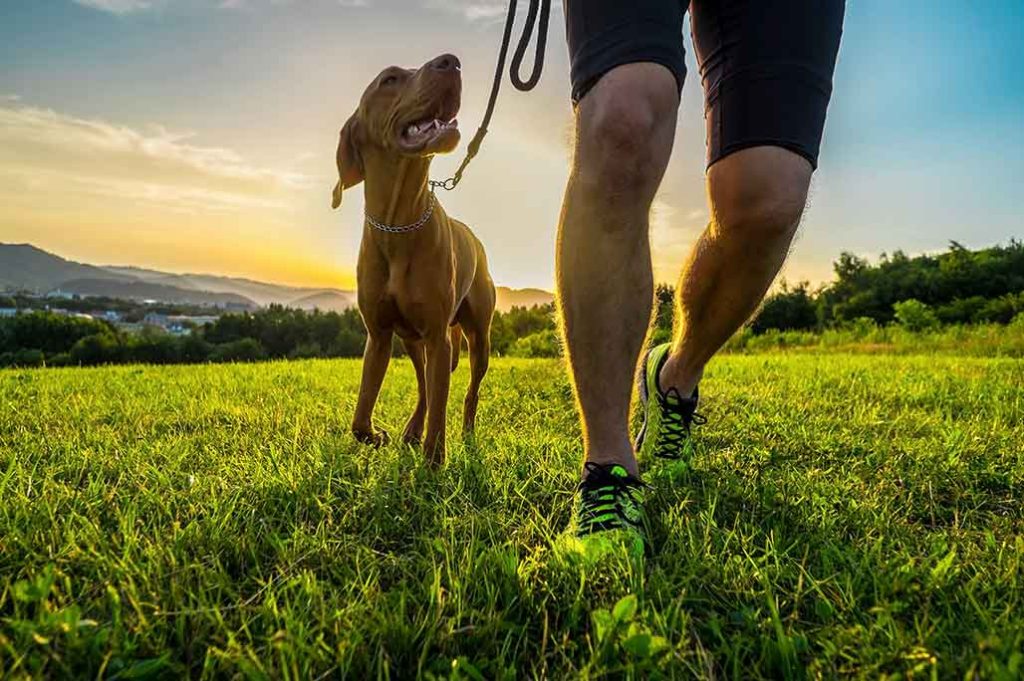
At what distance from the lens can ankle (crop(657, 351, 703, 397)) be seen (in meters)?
2.79

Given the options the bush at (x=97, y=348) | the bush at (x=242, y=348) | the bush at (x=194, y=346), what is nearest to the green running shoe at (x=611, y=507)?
the bush at (x=242, y=348)

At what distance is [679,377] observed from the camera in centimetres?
280

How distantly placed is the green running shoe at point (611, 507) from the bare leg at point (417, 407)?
1635 millimetres

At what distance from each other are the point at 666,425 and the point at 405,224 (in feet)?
4.89

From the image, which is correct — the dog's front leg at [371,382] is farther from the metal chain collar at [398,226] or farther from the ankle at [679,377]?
the ankle at [679,377]

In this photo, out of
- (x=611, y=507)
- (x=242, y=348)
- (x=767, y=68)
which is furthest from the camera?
(x=242, y=348)

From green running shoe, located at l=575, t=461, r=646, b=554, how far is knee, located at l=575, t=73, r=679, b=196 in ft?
2.53

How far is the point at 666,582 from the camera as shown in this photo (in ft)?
4.74

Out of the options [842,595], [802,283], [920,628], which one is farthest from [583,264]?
[802,283]

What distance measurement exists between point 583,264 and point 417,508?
87cm

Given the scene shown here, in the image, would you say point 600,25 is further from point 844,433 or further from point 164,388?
point 164,388

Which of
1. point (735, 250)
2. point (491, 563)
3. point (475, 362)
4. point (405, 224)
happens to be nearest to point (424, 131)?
point (405, 224)

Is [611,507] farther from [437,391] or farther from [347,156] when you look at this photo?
[347,156]

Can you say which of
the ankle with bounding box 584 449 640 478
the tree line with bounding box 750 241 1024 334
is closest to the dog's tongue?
the ankle with bounding box 584 449 640 478
